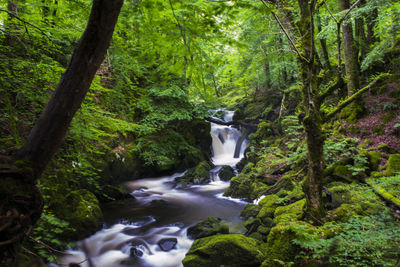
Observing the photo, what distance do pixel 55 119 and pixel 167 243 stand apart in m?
5.69

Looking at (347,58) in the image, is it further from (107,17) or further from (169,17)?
(107,17)

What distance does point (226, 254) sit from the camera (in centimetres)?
439

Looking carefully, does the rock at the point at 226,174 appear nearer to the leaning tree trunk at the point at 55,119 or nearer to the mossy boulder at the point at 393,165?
the mossy boulder at the point at 393,165

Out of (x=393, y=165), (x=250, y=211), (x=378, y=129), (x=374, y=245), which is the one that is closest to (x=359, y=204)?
(x=393, y=165)

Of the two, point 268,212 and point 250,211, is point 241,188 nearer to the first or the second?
point 250,211

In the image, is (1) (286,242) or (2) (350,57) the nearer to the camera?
(1) (286,242)

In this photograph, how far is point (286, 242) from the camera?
11.4ft

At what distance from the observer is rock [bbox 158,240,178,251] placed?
601 centimetres

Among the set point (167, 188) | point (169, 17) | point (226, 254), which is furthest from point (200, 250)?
point (167, 188)

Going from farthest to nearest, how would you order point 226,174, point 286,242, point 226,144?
point 226,144
point 226,174
point 286,242

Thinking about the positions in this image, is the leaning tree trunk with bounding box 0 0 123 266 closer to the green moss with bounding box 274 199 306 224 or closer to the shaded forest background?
the shaded forest background

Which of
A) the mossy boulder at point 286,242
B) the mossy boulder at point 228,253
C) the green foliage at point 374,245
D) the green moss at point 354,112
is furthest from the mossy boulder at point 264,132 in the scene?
the green foliage at point 374,245

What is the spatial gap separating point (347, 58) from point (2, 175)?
1082 cm

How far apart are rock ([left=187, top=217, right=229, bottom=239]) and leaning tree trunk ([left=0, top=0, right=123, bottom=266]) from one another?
5193 mm
